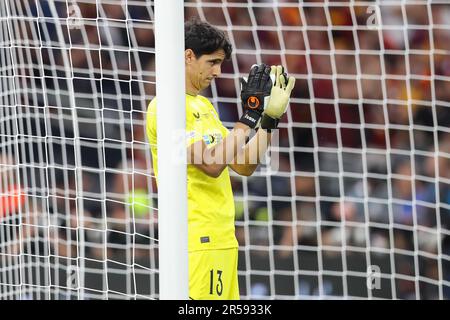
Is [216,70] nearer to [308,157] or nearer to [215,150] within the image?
[215,150]

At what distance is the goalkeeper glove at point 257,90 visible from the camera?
3.43 m

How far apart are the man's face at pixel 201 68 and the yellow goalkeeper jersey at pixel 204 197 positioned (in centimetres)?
5

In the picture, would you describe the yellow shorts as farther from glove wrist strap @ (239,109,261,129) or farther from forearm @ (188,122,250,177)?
glove wrist strap @ (239,109,261,129)

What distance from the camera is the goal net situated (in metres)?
5.22

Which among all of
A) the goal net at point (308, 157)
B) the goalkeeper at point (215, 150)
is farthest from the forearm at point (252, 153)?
the goal net at point (308, 157)

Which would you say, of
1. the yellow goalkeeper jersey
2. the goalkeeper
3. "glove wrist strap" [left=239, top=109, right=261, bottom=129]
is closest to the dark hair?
the goalkeeper

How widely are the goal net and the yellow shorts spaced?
5.00 ft

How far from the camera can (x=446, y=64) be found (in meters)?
5.45

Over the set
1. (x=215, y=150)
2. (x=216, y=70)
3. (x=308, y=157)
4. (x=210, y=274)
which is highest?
(x=308, y=157)

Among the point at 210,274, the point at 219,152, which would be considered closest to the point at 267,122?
the point at 219,152

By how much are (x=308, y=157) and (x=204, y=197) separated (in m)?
2.11

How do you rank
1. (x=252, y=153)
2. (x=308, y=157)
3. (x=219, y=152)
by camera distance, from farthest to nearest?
1. (x=308, y=157)
2. (x=252, y=153)
3. (x=219, y=152)

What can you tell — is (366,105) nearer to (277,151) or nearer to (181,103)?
(277,151)

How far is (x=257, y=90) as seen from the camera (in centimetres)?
345
